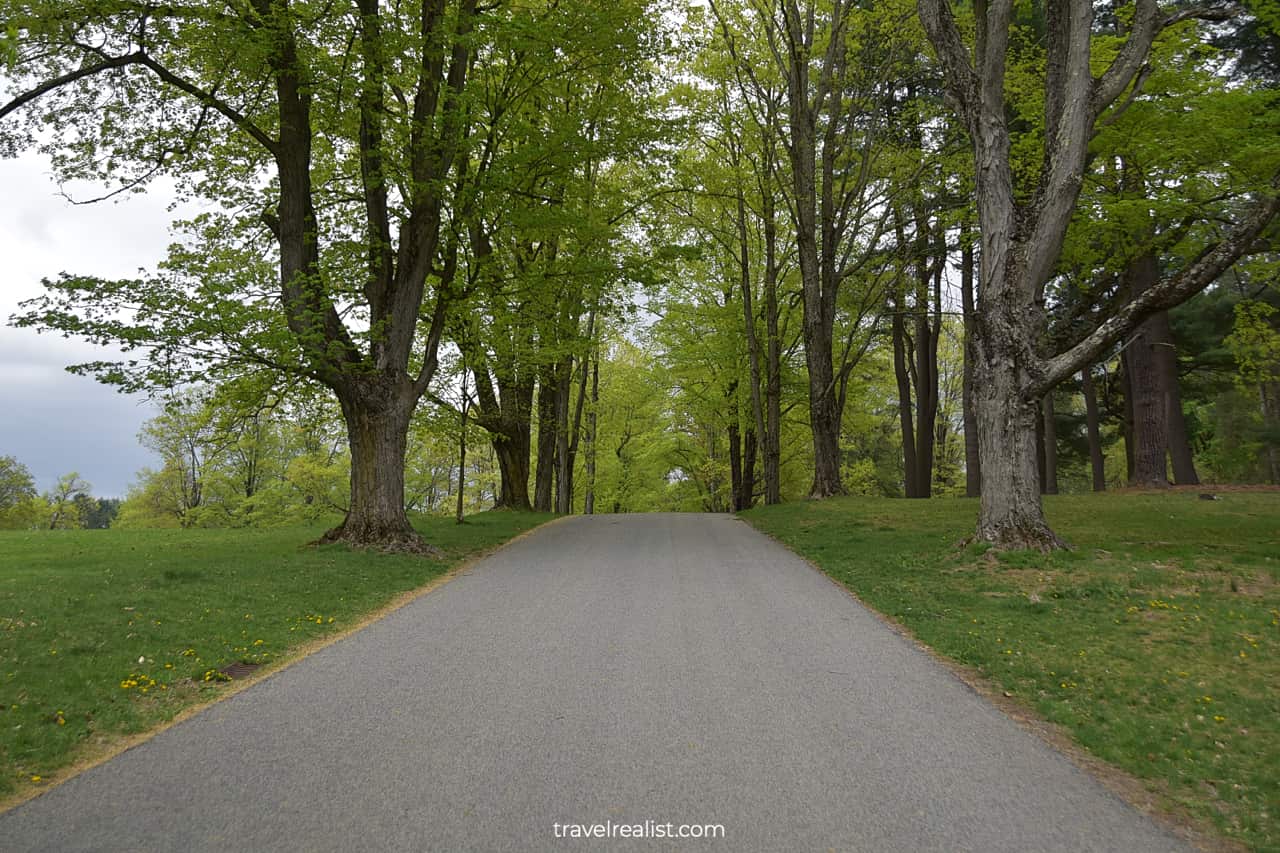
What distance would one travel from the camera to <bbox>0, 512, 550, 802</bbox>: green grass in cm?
468

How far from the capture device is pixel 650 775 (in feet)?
12.5

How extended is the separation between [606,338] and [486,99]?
59.9 feet

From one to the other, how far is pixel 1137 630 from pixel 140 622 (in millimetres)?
9259

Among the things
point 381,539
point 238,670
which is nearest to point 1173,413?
point 381,539

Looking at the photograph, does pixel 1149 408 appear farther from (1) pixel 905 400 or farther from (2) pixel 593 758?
(2) pixel 593 758

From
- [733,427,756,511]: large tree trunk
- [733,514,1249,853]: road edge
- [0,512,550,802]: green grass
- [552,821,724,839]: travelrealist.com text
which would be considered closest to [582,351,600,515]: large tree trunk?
[733,427,756,511]: large tree trunk

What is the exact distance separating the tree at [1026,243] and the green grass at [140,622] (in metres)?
8.57

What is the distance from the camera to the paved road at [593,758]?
3.28 metres

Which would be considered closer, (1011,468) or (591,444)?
(1011,468)

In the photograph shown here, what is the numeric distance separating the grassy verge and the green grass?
20.3ft

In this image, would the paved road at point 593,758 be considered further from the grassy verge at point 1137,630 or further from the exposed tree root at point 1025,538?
the exposed tree root at point 1025,538

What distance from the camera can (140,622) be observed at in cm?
682

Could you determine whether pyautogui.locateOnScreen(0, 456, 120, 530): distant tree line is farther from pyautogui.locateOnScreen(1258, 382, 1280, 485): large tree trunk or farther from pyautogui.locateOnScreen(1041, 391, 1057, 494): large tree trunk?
pyautogui.locateOnScreen(1258, 382, 1280, 485): large tree trunk

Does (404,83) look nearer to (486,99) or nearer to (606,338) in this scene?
(486,99)
